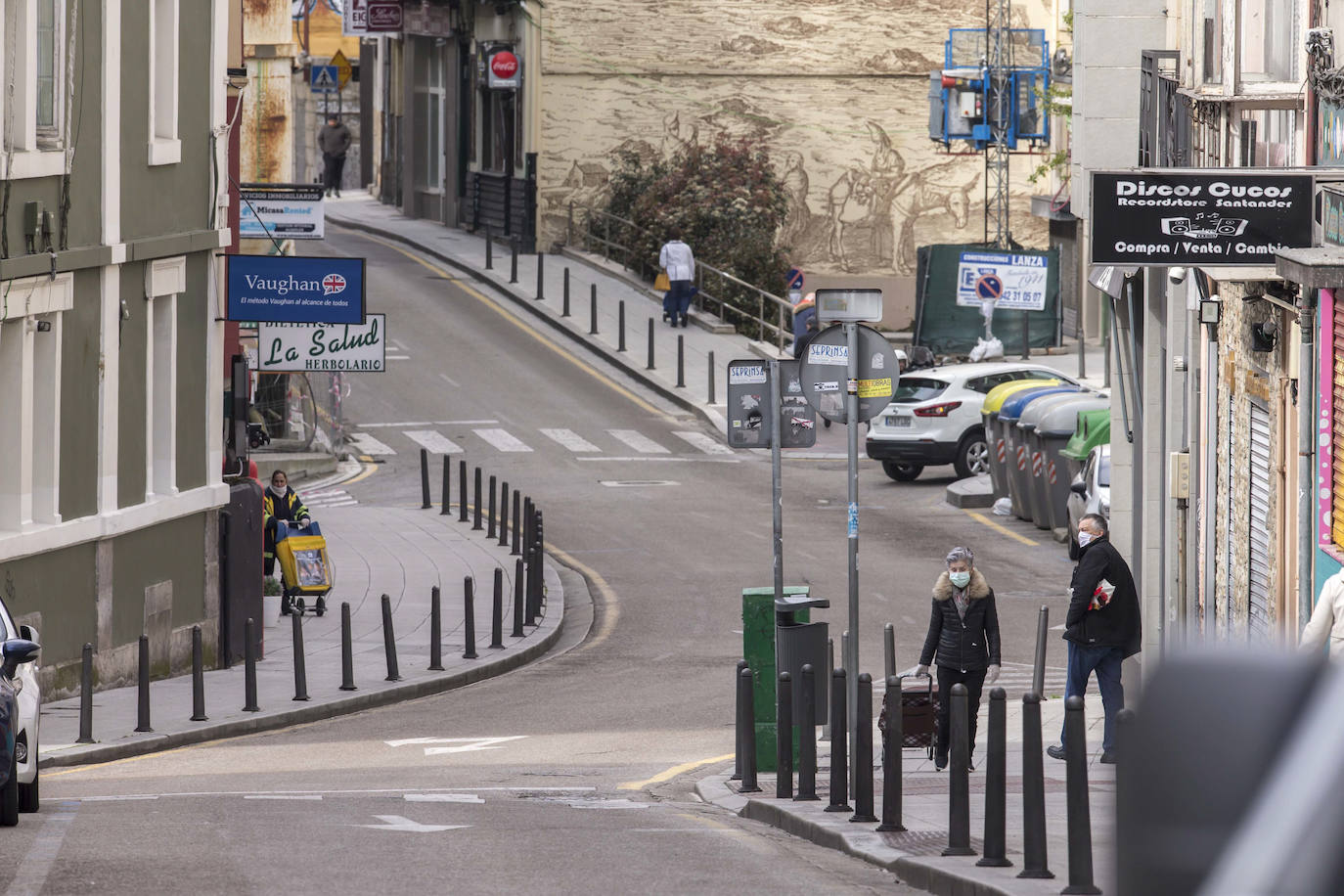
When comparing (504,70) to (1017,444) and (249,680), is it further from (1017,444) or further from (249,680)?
(249,680)

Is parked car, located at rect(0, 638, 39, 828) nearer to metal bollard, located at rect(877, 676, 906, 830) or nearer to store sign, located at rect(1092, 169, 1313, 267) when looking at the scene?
metal bollard, located at rect(877, 676, 906, 830)

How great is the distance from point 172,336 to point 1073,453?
11.2 m

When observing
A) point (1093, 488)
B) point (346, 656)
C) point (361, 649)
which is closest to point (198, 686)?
point (346, 656)

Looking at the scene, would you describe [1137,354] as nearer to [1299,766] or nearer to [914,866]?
[914,866]

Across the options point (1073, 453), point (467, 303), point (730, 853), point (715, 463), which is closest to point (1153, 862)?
point (730, 853)

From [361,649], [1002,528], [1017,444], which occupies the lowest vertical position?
[361,649]

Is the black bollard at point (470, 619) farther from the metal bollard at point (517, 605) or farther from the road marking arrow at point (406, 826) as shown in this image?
the road marking arrow at point (406, 826)

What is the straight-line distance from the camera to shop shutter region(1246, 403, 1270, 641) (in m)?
15.4

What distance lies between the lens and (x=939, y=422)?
31.6m

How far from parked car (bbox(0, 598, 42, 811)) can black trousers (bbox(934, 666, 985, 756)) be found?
571 centimetres

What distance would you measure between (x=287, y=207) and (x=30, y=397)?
8.47m

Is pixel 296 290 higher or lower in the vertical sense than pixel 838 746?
higher

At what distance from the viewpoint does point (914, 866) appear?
32.5ft

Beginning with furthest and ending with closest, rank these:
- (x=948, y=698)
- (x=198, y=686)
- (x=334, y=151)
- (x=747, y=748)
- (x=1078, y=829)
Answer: (x=334, y=151) < (x=198, y=686) < (x=948, y=698) < (x=747, y=748) < (x=1078, y=829)
